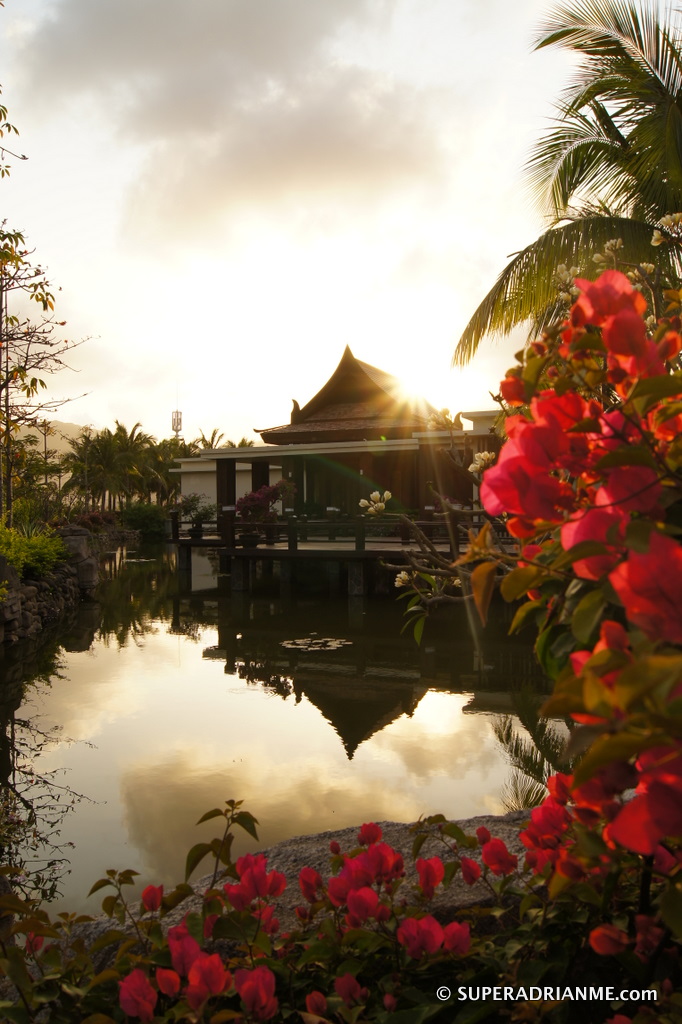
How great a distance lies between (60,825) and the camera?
4852 mm

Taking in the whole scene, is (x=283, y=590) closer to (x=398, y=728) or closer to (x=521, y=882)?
(x=398, y=728)

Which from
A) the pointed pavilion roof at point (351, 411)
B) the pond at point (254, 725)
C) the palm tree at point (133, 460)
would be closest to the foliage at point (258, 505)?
the pointed pavilion roof at point (351, 411)

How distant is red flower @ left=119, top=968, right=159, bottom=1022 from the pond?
293 centimetres

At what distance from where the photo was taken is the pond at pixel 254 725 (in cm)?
496

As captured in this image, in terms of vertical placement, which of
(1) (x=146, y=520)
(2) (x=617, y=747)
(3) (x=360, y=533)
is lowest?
(2) (x=617, y=747)

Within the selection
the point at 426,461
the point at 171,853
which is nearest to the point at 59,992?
the point at 171,853

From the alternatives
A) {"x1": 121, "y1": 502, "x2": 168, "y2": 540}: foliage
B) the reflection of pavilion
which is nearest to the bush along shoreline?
the reflection of pavilion

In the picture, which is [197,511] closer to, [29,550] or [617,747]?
[29,550]

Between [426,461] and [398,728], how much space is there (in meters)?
12.7

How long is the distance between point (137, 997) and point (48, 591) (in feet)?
45.0

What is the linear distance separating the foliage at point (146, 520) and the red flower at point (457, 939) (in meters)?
36.6

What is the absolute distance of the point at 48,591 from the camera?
14.1m

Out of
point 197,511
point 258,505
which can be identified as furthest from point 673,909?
point 197,511

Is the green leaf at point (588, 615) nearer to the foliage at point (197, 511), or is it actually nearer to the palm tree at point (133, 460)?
the foliage at point (197, 511)
